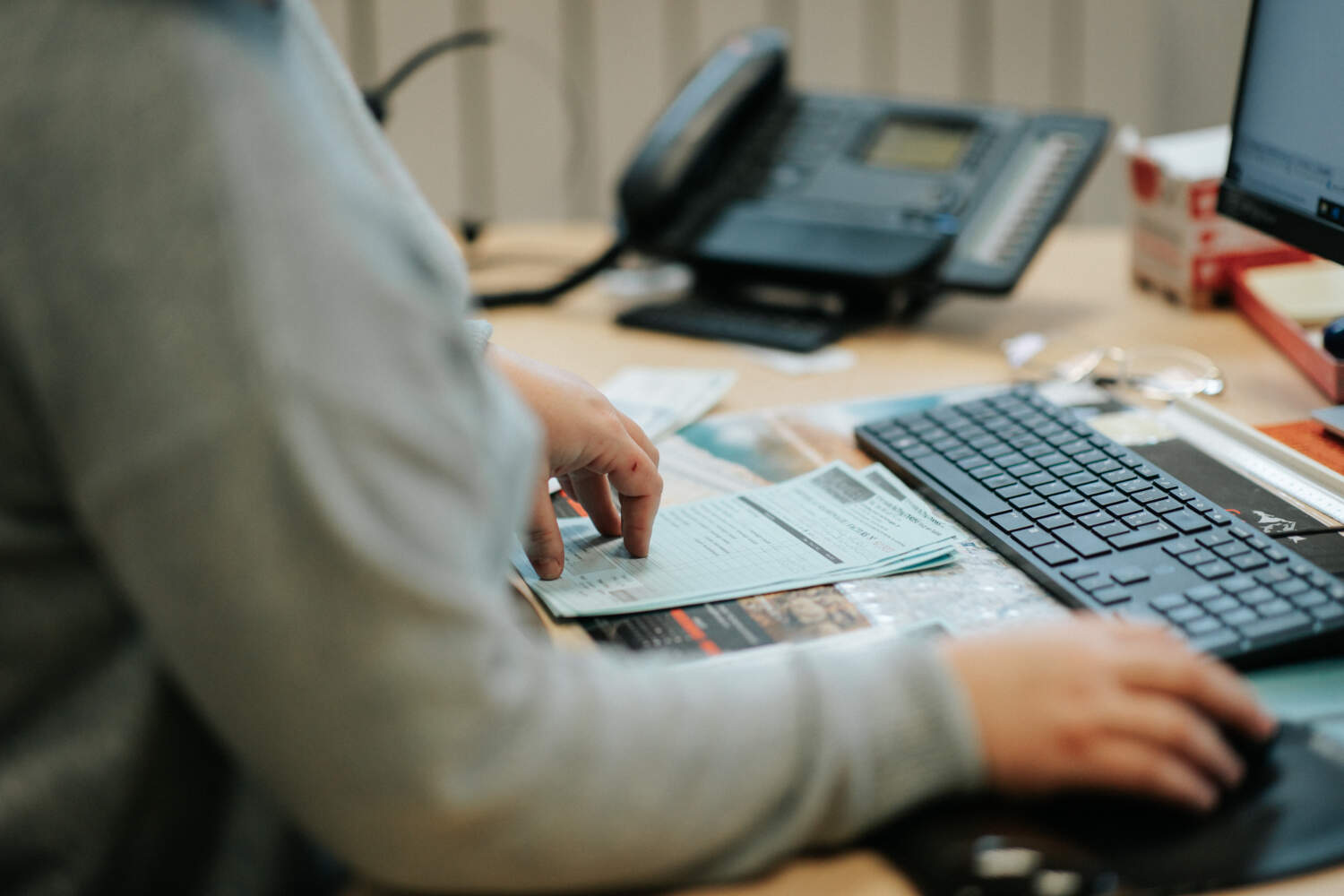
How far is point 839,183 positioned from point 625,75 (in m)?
0.82

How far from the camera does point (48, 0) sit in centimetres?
38

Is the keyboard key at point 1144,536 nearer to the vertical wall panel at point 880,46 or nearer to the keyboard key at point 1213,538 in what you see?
the keyboard key at point 1213,538

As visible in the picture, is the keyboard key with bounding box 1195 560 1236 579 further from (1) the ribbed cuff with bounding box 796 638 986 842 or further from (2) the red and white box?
(2) the red and white box

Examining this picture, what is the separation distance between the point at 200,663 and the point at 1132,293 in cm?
105

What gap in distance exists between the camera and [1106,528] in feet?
2.18

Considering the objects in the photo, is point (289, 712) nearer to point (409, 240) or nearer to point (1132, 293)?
point (409, 240)

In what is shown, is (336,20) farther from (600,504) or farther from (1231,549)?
(1231,549)

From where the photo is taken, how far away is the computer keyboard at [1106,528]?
57cm

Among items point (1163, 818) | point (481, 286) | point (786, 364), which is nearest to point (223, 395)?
point (1163, 818)

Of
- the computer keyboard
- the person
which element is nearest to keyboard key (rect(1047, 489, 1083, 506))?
the computer keyboard

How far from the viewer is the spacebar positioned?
2.34ft

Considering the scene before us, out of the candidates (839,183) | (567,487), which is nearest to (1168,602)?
(567,487)

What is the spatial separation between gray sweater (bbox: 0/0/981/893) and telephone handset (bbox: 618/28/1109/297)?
2.34 ft

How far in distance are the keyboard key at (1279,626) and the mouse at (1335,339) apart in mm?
407
